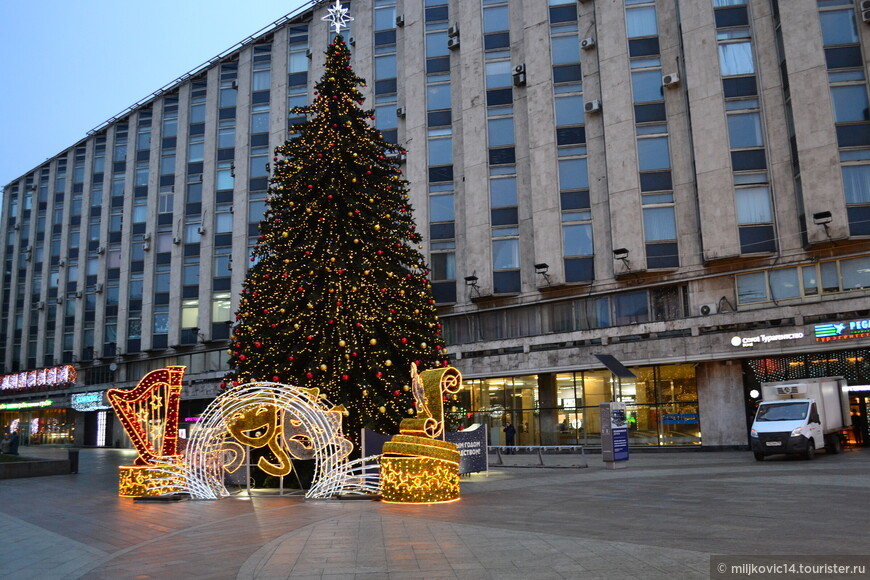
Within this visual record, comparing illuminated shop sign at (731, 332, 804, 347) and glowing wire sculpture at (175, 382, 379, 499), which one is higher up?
illuminated shop sign at (731, 332, 804, 347)

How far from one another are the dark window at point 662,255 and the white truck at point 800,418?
7585 mm

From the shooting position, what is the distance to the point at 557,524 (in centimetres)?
1074

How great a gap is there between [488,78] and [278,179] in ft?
63.2

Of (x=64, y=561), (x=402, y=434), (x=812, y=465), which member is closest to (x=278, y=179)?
(x=402, y=434)

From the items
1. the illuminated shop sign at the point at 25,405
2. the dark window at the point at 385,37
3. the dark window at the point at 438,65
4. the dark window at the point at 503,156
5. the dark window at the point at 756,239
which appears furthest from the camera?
the illuminated shop sign at the point at 25,405

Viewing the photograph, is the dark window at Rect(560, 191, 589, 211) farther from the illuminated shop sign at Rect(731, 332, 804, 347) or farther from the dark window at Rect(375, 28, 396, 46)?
the dark window at Rect(375, 28, 396, 46)

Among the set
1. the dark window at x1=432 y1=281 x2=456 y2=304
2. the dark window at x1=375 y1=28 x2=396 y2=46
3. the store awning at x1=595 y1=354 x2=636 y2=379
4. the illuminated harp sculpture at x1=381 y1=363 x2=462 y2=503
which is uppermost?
the dark window at x1=375 y1=28 x2=396 y2=46

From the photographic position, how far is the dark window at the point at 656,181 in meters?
31.0

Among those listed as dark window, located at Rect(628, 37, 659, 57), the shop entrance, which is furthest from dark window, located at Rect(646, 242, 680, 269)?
dark window, located at Rect(628, 37, 659, 57)

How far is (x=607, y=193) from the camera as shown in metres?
32.3

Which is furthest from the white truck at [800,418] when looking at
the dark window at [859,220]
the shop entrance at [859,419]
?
the dark window at [859,220]

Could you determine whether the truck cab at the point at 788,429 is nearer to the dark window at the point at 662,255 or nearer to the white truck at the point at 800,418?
the white truck at the point at 800,418

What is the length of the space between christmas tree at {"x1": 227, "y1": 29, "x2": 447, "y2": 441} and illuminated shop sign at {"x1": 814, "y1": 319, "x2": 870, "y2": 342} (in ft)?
49.4

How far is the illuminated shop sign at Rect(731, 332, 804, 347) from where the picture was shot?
26391 millimetres
